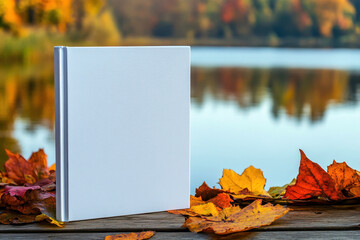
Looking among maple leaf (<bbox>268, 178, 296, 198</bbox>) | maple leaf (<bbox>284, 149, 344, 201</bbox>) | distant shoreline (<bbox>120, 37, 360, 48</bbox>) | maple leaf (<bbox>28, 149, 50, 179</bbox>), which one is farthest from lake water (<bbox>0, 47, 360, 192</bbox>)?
distant shoreline (<bbox>120, 37, 360, 48</bbox>)

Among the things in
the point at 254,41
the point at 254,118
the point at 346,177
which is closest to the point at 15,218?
the point at 346,177

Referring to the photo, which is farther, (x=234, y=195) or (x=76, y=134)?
(x=234, y=195)

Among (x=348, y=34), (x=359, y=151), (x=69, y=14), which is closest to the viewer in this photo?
(x=359, y=151)

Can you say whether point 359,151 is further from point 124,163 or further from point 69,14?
point 69,14

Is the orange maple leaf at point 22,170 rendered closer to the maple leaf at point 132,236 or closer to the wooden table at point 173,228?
the wooden table at point 173,228

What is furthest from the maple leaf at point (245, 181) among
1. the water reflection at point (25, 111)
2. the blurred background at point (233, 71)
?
the water reflection at point (25, 111)

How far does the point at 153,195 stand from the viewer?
2.63 feet

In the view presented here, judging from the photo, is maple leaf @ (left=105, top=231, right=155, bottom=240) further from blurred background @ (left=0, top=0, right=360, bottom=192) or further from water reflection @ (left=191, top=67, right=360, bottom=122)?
water reflection @ (left=191, top=67, right=360, bottom=122)

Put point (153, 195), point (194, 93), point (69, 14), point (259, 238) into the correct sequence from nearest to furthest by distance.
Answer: point (259, 238) → point (153, 195) → point (194, 93) → point (69, 14)

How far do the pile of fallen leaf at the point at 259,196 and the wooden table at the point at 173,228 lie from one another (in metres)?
0.02

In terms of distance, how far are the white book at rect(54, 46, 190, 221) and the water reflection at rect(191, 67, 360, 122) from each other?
6.66m

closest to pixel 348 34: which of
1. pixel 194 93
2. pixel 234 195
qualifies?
pixel 194 93

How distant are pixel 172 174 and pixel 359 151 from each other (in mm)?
4532

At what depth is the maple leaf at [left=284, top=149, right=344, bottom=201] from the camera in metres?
0.83
